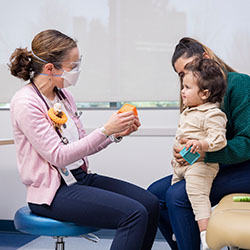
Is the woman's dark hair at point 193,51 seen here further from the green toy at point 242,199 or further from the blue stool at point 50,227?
the blue stool at point 50,227

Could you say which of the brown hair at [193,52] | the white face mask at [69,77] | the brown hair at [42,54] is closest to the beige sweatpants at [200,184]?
the brown hair at [193,52]

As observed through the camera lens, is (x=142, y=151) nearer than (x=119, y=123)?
No

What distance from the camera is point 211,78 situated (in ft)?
5.72

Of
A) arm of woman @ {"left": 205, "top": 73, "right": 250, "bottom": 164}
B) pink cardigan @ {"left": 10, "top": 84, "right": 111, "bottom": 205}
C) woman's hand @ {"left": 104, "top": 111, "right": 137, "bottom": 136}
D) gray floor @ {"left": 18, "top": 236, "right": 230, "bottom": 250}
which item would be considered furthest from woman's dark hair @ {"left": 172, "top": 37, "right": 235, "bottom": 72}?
gray floor @ {"left": 18, "top": 236, "right": 230, "bottom": 250}

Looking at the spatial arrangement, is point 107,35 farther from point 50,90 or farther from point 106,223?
point 106,223

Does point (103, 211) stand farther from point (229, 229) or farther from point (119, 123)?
point (229, 229)

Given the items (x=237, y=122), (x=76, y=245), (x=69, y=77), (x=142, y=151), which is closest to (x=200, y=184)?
(x=237, y=122)

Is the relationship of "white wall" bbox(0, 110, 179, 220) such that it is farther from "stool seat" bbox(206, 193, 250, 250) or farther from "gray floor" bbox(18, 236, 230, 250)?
"stool seat" bbox(206, 193, 250, 250)

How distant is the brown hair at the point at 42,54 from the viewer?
181 cm

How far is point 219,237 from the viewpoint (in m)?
1.32

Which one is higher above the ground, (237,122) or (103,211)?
(237,122)

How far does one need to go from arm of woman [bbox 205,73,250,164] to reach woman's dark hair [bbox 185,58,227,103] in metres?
0.07

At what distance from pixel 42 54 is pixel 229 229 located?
1025mm

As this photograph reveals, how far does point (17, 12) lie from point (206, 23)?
129 cm
